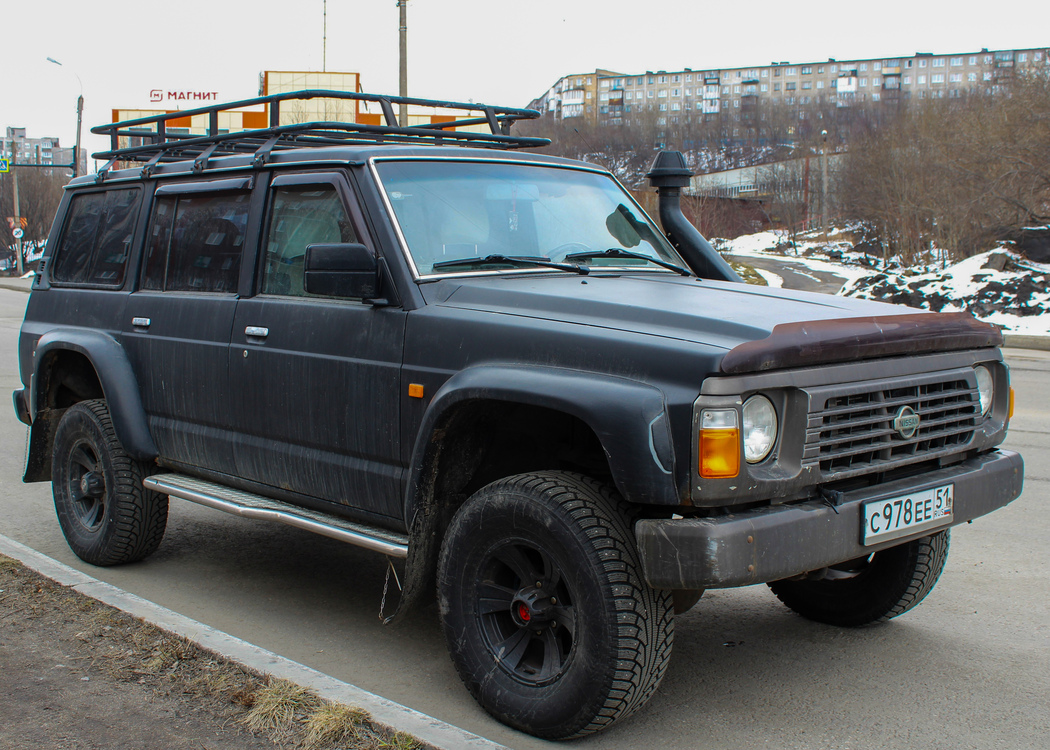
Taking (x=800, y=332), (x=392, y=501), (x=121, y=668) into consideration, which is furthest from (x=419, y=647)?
(x=800, y=332)

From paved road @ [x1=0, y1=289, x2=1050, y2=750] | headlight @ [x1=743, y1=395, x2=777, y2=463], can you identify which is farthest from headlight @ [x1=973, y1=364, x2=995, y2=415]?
headlight @ [x1=743, y1=395, x2=777, y2=463]

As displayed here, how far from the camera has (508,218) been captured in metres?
4.10

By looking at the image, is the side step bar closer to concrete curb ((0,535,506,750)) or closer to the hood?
concrete curb ((0,535,506,750))

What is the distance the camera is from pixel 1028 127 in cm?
2436

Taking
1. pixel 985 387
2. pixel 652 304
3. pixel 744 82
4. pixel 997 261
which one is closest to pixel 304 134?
pixel 652 304

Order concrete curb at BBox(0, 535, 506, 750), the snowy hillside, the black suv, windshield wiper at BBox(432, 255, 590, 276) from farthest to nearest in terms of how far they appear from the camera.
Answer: the snowy hillside → windshield wiper at BBox(432, 255, 590, 276) → concrete curb at BBox(0, 535, 506, 750) → the black suv

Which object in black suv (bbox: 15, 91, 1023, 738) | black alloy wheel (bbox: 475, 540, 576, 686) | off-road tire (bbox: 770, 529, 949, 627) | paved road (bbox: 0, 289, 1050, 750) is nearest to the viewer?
black suv (bbox: 15, 91, 1023, 738)

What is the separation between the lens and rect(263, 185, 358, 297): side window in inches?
159

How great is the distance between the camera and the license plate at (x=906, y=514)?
10.3 ft

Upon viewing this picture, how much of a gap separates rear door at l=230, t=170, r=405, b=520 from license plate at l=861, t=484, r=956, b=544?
5.20ft

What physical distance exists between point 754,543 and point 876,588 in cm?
153

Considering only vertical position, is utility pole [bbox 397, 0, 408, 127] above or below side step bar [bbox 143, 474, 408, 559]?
above

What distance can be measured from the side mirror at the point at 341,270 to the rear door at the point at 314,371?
0.49 ft

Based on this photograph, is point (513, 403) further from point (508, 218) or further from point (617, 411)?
point (508, 218)
